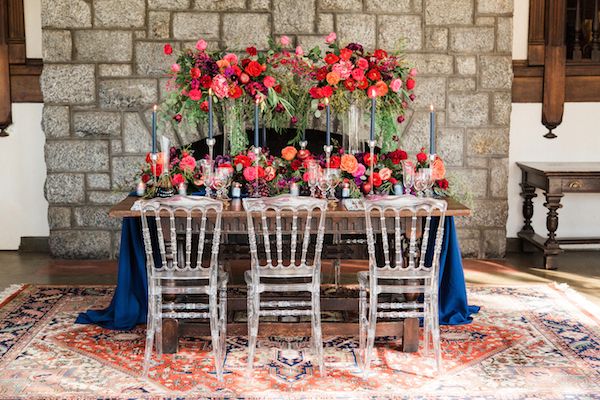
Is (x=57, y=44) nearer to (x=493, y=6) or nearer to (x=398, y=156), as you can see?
(x=398, y=156)

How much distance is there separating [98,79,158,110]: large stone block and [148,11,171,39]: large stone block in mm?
346

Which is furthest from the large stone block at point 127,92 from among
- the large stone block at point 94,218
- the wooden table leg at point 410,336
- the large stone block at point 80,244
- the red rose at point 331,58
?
the wooden table leg at point 410,336

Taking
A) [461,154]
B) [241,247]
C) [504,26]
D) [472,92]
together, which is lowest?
[241,247]

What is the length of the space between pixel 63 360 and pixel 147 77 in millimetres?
2748

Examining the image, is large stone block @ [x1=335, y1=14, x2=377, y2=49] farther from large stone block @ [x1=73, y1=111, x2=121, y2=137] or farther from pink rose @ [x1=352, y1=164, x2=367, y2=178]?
pink rose @ [x1=352, y1=164, x2=367, y2=178]

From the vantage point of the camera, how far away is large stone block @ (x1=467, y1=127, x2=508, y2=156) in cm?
638

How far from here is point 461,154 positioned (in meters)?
6.39

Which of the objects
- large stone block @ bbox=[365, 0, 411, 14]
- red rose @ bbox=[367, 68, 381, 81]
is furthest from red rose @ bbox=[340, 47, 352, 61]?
large stone block @ bbox=[365, 0, 411, 14]

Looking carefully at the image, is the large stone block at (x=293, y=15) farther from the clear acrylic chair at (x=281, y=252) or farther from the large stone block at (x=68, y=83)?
the clear acrylic chair at (x=281, y=252)

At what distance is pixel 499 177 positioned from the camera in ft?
21.1

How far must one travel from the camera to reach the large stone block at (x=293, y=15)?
6.14m

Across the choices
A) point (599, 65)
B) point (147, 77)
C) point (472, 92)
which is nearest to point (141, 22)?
point (147, 77)

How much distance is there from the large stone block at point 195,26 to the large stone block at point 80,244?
5.47ft

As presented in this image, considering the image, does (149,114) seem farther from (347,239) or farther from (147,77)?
(347,239)
